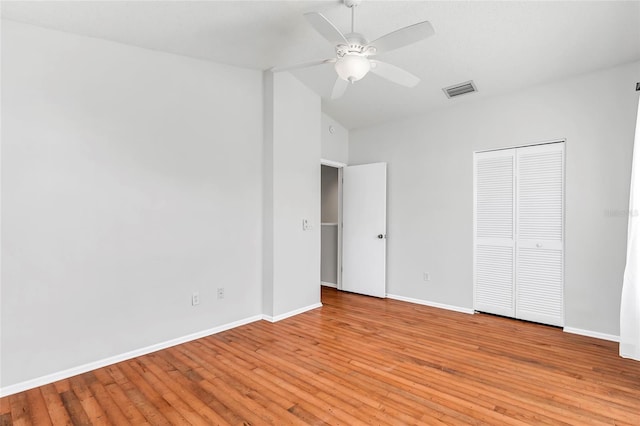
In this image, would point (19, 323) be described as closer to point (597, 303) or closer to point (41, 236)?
point (41, 236)

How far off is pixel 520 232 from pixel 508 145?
102 cm

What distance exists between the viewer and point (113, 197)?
114 inches

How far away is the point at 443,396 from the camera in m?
2.37

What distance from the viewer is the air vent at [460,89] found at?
12.9 feet

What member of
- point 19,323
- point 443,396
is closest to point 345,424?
point 443,396

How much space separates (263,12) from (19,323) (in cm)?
293

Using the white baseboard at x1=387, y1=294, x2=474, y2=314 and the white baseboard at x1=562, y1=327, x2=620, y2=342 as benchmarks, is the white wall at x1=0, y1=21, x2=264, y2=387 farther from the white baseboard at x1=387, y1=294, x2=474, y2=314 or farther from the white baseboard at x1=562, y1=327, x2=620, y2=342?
the white baseboard at x1=562, y1=327, x2=620, y2=342

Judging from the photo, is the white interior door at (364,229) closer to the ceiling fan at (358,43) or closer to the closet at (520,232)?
the closet at (520,232)

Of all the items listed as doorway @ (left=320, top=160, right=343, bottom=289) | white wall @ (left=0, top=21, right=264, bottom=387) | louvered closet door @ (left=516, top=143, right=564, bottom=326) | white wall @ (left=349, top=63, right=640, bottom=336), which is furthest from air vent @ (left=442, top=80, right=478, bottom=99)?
white wall @ (left=0, top=21, right=264, bottom=387)

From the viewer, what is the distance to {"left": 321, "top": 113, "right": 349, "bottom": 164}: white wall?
5148mm

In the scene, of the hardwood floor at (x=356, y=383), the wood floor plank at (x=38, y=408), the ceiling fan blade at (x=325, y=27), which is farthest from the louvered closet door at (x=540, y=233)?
the wood floor plank at (x=38, y=408)

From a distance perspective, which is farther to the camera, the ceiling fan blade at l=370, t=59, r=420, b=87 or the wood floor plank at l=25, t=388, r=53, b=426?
the ceiling fan blade at l=370, t=59, r=420, b=87

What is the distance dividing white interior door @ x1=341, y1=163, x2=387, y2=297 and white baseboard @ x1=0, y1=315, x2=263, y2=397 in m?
2.10

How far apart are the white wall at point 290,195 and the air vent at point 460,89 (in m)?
1.60
